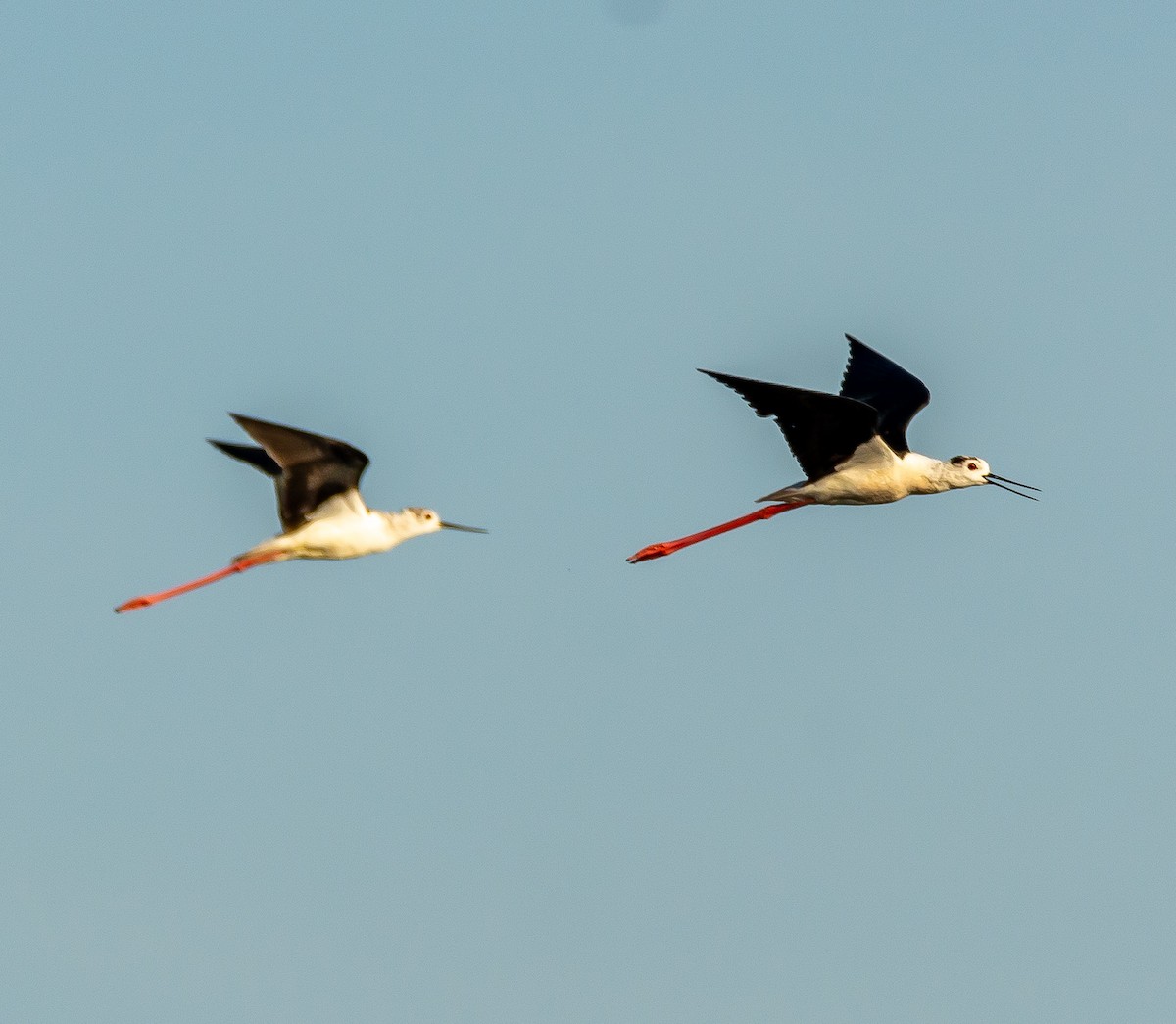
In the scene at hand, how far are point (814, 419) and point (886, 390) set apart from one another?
1774 millimetres

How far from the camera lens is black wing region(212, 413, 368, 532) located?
577 inches

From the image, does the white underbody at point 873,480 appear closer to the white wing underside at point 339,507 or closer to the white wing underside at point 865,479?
the white wing underside at point 865,479

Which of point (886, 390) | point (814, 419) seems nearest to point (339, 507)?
point (814, 419)

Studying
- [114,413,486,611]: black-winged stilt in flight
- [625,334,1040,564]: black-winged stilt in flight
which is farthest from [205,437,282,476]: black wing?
[625,334,1040,564]: black-winged stilt in flight

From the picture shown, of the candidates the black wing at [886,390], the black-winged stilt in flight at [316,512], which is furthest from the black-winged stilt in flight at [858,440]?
the black-winged stilt in flight at [316,512]

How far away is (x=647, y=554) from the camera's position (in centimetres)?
1920

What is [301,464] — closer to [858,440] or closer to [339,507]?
[339,507]

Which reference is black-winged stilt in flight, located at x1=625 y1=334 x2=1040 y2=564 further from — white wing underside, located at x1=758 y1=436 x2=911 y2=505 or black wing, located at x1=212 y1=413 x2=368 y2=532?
black wing, located at x1=212 y1=413 x2=368 y2=532

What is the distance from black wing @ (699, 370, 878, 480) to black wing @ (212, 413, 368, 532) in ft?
9.87

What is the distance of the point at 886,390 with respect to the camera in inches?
722

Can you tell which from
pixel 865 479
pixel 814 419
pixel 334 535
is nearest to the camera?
pixel 334 535

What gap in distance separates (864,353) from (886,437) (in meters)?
1.28

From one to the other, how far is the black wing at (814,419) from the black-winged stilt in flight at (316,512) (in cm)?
295

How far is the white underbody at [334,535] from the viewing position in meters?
15.6
